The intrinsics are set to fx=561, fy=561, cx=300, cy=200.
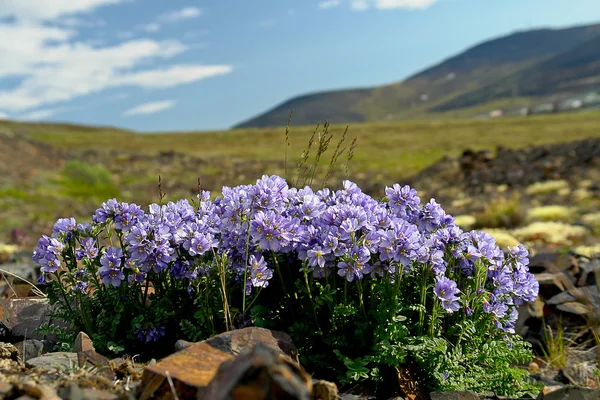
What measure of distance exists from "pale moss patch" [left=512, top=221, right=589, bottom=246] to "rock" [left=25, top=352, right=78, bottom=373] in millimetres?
10609

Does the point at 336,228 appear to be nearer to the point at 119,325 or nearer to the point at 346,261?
the point at 346,261

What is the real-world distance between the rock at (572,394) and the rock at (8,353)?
12.0 ft

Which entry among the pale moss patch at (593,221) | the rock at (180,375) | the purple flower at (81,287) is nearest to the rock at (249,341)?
the rock at (180,375)

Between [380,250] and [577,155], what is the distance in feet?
84.3

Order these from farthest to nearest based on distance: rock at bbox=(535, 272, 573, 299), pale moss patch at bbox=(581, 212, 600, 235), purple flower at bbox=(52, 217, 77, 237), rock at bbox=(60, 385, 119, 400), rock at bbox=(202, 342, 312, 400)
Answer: pale moss patch at bbox=(581, 212, 600, 235) < rock at bbox=(535, 272, 573, 299) < purple flower at bbox=(52, 217, 77, 237) < rock at bbox=(60, 385, 119, 400) < rock at bbox=(202, 342, 312, 400)

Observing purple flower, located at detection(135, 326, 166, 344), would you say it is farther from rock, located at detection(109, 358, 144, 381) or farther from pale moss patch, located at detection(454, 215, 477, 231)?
pale moss patch, located at detection(454, 215, 477, 231)

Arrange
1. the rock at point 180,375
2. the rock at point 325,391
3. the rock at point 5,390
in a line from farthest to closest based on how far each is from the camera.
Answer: the rock at point 180,375 → the rock at point 325,391 → the rock at point 5,390

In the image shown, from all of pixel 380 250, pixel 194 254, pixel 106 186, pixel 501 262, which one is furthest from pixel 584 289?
pixel 106 186

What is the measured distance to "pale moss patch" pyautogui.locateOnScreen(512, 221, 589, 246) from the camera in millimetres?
12375

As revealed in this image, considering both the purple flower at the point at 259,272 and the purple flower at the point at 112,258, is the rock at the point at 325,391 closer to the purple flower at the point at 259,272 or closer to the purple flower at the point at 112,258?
the purple flower at the point at 259,272

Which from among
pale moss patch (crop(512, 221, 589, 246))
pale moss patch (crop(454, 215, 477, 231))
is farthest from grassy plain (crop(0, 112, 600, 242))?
pale moss patch (crop(512, 221, 589, 246))

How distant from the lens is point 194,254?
3.75 meters

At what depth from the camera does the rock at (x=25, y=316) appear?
4520 mm

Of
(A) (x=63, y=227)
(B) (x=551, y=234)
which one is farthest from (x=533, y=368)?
(B) (x=551, y=234)
